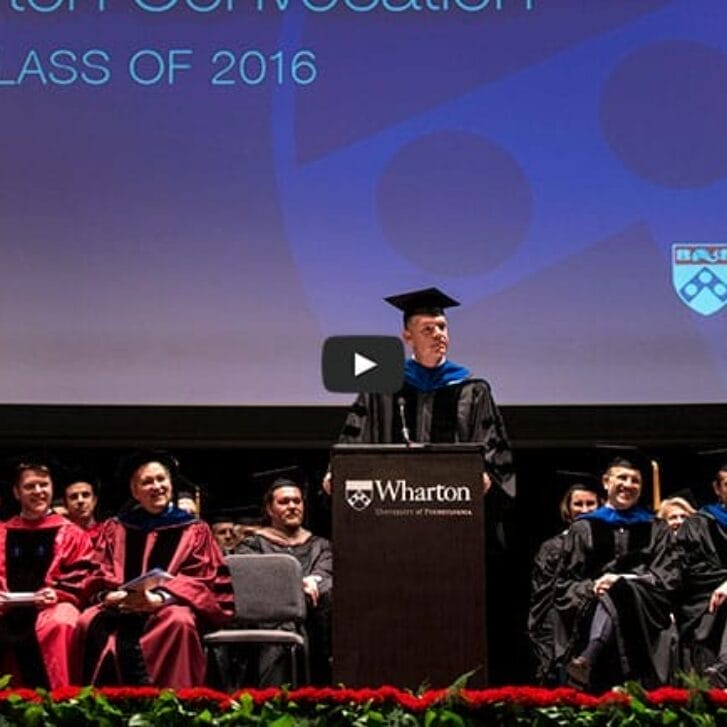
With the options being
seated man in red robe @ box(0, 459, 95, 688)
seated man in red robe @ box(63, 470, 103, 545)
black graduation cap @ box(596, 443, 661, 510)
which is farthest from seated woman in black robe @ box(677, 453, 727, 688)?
seated man in red robe @ box(63, 470, 103, 545)

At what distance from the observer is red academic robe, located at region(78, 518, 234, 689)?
580 cm

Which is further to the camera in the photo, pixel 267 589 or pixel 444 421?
pixel 267 589

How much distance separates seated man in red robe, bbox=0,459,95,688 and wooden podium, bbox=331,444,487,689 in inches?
71.3

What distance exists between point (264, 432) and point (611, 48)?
8.17 feet

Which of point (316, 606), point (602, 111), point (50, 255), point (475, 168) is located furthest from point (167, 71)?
point (316, 606)

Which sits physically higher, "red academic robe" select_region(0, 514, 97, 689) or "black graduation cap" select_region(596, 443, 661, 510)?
"black graduation cap" select_region(596, 443, 661, 510)

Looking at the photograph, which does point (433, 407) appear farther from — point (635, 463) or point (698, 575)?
point (698, 575)

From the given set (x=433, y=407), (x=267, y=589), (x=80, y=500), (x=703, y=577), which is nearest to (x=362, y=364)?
(x=433, y=407)

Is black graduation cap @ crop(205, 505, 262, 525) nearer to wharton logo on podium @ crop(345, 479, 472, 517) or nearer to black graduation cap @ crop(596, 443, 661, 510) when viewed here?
black graduation cap @ crop(596, 443, 661, 510)

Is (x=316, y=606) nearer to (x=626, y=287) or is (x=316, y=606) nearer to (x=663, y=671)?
(x=663, y=671)

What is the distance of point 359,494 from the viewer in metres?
4.50

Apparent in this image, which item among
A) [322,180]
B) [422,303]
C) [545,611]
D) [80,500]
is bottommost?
[545,611]

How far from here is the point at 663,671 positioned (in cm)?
658

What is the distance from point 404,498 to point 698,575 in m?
2.62
